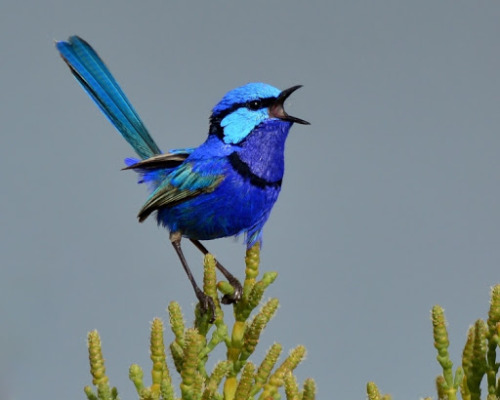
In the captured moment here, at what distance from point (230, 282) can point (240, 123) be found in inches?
45.8

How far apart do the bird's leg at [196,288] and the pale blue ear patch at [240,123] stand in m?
0.82

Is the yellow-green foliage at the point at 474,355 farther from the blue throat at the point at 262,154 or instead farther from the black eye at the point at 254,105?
the black eye at the point at 254,105

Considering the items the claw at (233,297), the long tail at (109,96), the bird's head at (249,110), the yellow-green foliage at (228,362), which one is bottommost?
the yellow-green foliage at (228,362)

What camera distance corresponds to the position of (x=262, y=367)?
160 inches

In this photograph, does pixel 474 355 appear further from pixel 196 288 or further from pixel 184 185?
pixel 184 185

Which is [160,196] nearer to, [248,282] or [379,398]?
[248,282]

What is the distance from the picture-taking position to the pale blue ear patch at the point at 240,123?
5.80m

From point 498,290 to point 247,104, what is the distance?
8.34 ft

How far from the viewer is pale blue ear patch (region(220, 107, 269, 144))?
5.80 metres

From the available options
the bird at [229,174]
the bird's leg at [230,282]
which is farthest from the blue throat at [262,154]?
the bird's leg at [230,282]

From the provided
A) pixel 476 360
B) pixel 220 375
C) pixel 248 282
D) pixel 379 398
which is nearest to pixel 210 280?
pixel 248 282

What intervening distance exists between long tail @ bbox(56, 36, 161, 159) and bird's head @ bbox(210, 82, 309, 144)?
50.0 inches

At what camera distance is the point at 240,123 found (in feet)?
19.1

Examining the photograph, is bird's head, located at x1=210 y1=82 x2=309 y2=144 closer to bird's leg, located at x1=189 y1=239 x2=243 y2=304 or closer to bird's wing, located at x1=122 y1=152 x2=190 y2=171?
bird's wing, located at x1=122 y1=152 x2=190 y2=171
